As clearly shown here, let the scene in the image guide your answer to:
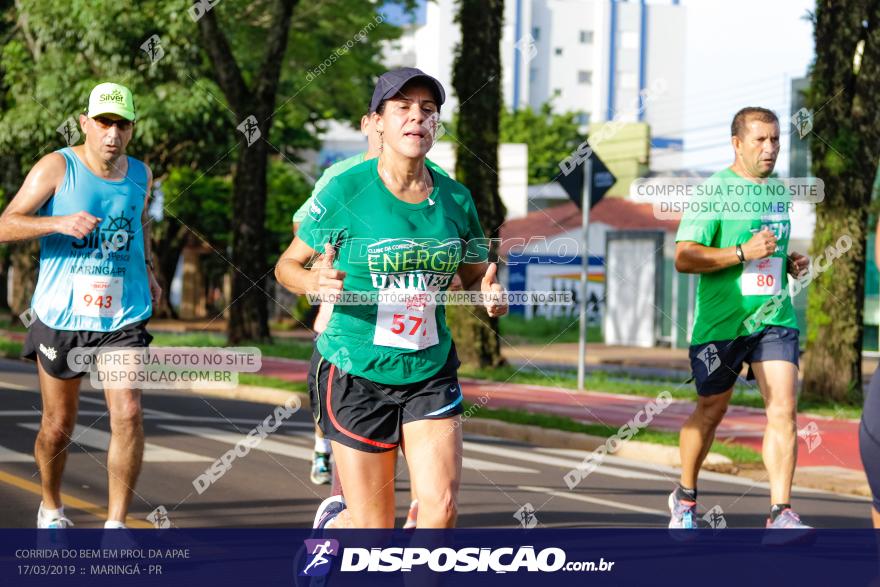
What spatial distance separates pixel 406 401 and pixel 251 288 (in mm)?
20610

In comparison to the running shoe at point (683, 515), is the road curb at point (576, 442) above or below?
below

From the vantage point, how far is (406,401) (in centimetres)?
477


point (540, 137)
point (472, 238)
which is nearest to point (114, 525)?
point (472, 238)

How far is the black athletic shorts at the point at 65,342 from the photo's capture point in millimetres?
6332

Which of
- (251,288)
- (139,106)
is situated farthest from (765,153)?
(139,106)

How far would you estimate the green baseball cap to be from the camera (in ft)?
20.7

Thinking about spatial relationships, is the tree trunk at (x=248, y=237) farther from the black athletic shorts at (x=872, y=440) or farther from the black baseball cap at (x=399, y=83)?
the black athletic shorts at (x=872, y=440)

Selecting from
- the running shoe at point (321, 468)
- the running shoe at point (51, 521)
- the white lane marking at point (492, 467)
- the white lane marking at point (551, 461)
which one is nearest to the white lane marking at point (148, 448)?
the running shoe at point (321, 468)

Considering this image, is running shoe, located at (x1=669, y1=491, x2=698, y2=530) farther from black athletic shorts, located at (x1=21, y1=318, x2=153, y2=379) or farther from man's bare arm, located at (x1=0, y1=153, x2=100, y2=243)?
man's bare arm, located at (x1=0, y1=153, x2=100, y2=243)

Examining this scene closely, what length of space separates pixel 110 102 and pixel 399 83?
214 cm

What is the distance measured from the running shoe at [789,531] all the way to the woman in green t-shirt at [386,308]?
8.51 feet

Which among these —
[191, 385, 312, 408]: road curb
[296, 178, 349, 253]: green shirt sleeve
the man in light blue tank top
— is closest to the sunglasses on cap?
the man in light blue tank top

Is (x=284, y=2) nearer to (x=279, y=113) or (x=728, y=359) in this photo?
(x=279, y=113)

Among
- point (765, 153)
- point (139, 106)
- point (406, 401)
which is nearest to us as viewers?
point (406, 401)
